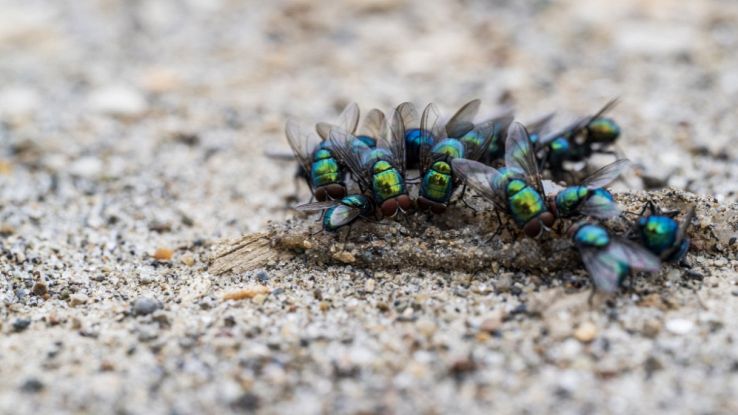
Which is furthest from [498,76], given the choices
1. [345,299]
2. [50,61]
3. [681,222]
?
[50,61]

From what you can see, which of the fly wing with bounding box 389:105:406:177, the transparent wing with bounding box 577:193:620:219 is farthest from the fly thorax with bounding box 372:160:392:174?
the transparent wing with bounding box 577:193:620:219

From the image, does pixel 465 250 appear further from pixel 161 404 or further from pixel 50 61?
pixel 50 61

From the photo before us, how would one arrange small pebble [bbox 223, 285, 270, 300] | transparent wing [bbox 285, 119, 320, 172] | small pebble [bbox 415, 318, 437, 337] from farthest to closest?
1. transparent wing [bbox 285, 119, 320, 172]
2. small pebble [bbox 223, 285, 270, 300]
3. small pebble [bbox 415, 318, 437, 337]

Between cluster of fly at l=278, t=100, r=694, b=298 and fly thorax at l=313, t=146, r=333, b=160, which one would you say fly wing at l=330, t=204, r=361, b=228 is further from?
fly thorax at l=313, t=146, r=333, b=160

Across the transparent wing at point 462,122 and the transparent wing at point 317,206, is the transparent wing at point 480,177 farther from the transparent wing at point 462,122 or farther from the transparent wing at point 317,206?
the transparent wing at point 317,206

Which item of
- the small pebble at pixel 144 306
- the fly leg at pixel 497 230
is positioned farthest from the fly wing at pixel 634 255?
the small pebble at pixel 144 306

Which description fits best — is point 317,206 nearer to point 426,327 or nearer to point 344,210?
point 344,210

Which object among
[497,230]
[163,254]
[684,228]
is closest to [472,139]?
[497,230]
